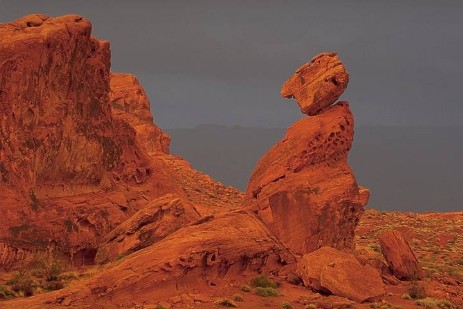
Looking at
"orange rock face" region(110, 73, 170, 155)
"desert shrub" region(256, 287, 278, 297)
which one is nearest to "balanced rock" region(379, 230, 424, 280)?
"desert shrub" region(256, 287, 278, 297)

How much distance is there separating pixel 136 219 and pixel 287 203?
24.2ft

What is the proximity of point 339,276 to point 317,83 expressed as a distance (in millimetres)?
11315

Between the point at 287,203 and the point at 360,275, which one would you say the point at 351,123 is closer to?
the point at 287,203

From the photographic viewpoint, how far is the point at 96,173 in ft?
112

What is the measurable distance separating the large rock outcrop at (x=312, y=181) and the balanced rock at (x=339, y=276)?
2982 mm

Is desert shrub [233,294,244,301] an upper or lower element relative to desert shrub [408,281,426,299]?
lower

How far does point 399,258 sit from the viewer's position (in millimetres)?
31703

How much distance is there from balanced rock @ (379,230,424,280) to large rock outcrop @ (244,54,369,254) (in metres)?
1.83

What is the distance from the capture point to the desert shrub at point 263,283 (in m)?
26.6

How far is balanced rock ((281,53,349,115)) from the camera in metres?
33.3

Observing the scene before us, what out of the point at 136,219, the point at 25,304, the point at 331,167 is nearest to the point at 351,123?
the point at 331,167

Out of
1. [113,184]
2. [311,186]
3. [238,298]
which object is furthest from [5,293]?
[311,186]

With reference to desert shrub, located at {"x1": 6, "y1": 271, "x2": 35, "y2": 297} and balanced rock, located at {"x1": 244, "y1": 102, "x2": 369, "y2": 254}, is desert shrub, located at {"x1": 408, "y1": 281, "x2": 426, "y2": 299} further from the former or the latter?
desert shrub, located at {"x1": 6, "y1": 271, "x2": 35, "y2": 297}

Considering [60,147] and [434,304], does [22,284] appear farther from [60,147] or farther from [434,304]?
[434,304]
